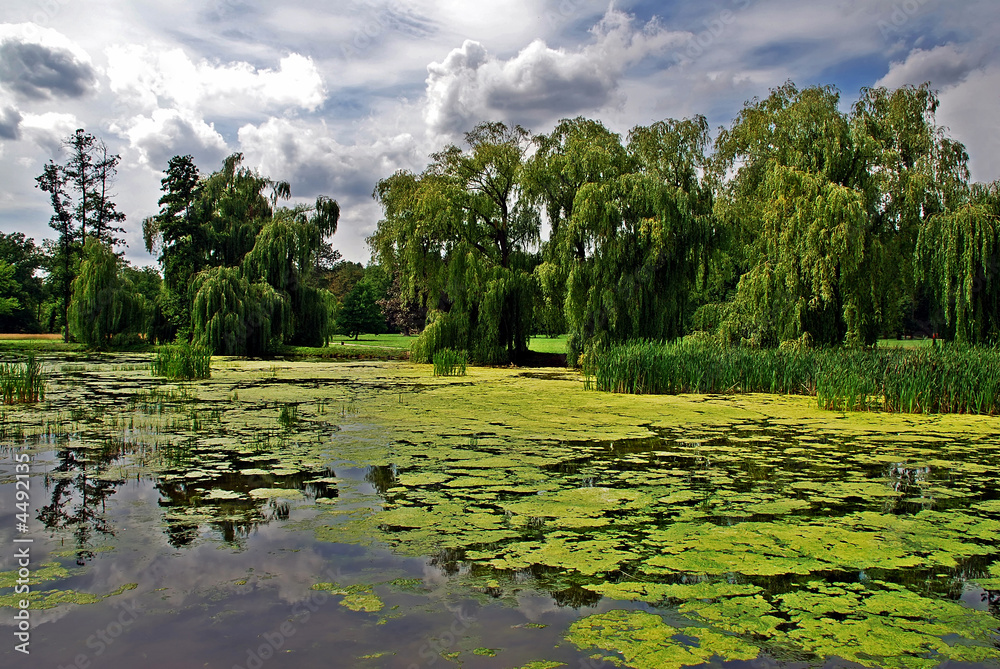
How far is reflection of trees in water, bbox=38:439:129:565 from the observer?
4.05 m

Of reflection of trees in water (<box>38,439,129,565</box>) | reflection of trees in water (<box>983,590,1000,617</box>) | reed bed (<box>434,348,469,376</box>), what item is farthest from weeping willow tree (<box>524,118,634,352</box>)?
reflection of trees in water (<box>983,590,1000,617</box>)

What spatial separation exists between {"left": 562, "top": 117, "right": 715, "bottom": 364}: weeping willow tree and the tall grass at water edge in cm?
329

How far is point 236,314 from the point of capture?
21406 millimetres

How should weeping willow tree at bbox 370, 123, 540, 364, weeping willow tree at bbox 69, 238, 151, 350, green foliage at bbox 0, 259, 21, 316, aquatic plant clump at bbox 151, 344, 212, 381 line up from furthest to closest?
green foliage at bbox 0, 259, 21, 316
weeping willow tree at bbox 69, 238, 151, 350
weeping willow tree at bbox 370, 123, 540, 364
aquatic plant clump at bbox 151, 344, 212, 381

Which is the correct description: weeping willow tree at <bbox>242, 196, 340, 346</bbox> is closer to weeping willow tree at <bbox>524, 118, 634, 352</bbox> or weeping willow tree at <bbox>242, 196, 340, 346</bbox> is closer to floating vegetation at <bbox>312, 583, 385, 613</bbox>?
weeping willow tree at <bbox>524, 118, 634, 352</bbox>

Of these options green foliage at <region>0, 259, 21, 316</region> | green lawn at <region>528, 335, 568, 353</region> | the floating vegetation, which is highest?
green foliage at <region>0, 259, 21, 316</region>

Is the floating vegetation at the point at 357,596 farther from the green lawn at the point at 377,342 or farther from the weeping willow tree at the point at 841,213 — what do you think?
the green lawn at the point at 377,342

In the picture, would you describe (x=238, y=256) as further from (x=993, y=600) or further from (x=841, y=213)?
(x=993, y=600)

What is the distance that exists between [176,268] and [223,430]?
75.5ft

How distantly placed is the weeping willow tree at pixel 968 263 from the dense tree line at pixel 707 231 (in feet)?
0.11

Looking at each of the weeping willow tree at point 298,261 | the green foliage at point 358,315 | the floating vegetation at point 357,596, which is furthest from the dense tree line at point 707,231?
the green foliage at point 358,315

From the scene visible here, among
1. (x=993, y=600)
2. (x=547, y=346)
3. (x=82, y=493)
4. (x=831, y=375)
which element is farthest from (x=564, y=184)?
(x=547, y=346)

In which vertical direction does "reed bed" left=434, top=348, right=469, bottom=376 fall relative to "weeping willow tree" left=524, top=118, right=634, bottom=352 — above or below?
below

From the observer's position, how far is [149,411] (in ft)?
29.5
